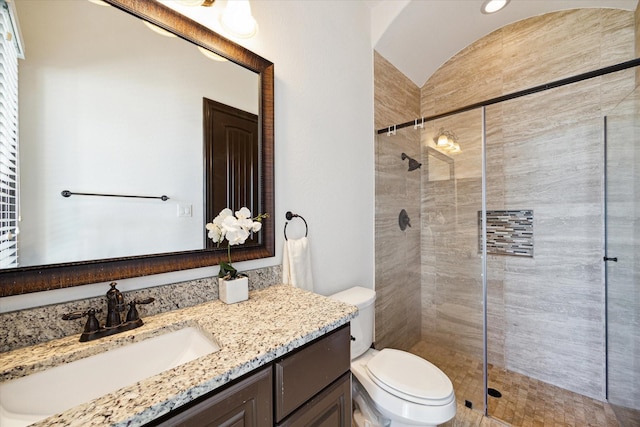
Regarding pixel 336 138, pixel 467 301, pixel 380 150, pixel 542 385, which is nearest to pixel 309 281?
pixel 336 138

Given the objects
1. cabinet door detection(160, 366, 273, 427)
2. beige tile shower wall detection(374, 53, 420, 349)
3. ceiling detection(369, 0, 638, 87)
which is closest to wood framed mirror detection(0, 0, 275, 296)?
cabinet door detection(160, 366, 273, 427)

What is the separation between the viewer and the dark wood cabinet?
585 millimetres

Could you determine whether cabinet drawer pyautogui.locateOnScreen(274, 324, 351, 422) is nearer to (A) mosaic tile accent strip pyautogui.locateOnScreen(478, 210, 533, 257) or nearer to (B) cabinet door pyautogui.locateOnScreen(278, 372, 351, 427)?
(B) cabinet door pyautogui.locateOnScreen(278, 372, 351, 427)

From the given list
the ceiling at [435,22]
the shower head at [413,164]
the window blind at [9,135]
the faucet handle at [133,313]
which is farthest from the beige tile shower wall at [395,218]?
the window blind at [9,135]

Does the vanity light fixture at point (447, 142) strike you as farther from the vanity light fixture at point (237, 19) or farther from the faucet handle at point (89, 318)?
the faucet handle at point (89, 318)

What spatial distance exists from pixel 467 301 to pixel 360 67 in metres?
2.00

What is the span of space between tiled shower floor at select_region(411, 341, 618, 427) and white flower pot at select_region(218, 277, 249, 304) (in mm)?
1546

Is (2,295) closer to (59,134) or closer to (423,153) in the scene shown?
(59,134)

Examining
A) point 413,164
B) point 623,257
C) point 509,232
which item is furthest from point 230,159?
point 623,257

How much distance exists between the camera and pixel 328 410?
2.86 ft

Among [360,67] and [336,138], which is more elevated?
[360,67]

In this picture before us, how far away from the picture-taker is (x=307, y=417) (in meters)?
0.80

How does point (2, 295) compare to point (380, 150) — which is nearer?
point (2, 295)

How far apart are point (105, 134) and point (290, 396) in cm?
101
